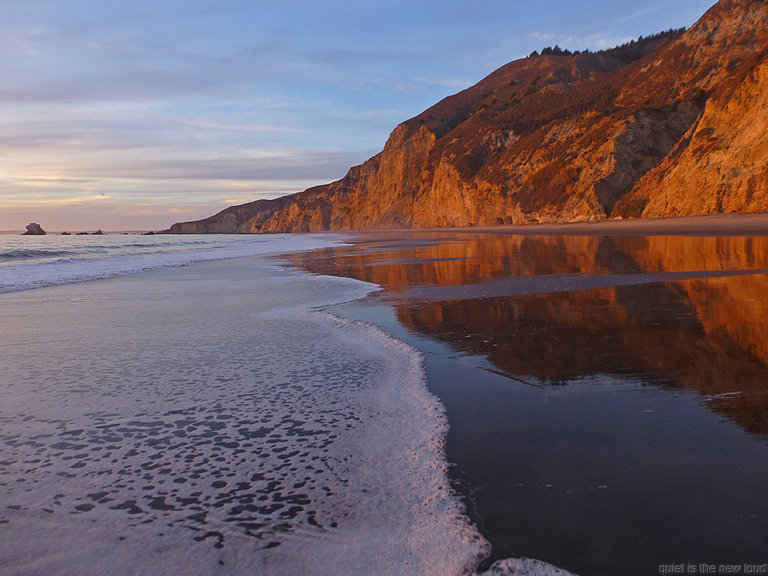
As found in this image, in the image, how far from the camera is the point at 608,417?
10.8 feet

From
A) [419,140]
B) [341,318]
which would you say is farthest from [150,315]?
[419,140]

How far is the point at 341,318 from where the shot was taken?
291 inches

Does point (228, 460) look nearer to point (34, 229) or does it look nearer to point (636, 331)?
point (636, 331)

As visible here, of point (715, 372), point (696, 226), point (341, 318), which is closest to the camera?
point (715, 372)

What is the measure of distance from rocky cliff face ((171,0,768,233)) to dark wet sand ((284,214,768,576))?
26.9m

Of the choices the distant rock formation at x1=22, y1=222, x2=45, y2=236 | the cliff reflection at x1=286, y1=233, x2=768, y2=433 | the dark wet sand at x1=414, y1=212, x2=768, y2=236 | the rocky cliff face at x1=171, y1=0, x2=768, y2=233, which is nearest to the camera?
the cliff reflection at x1=286, y1=233, x2=768, y2=433

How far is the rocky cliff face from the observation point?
30.0 metres

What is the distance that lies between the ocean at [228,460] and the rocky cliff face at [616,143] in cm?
3072

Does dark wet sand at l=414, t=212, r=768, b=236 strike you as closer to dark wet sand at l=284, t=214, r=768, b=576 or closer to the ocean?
dark wet sand at l=284, t=214, r=768, b=576

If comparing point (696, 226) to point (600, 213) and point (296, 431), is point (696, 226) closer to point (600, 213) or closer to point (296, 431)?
point (600, 213)

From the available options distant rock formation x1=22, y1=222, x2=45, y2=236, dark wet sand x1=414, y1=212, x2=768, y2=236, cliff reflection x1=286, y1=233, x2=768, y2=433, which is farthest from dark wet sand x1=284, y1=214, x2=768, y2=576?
distant rock formation x1=22, y1=222, x2=45, y2=236

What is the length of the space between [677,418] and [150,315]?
7431mm

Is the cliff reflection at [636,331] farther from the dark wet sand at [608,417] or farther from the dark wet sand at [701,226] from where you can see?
the dark wet sand at [701,226]

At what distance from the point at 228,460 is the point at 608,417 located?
2.39 metres
